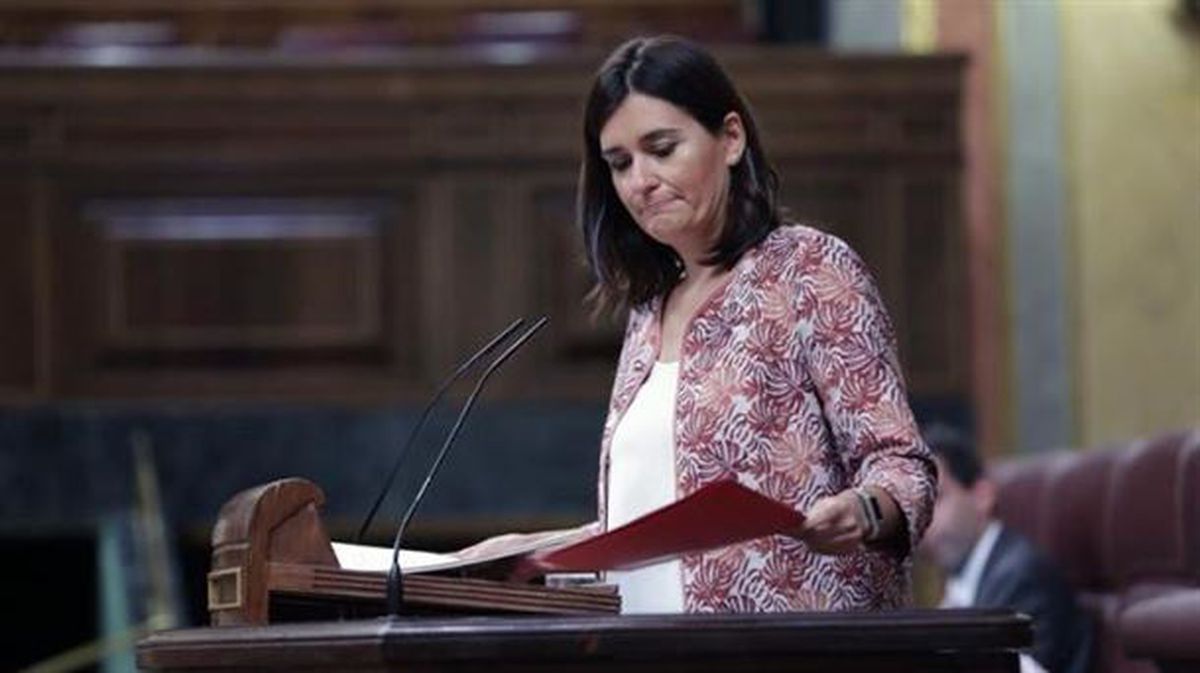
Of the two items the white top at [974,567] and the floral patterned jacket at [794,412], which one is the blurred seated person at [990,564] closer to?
the white top at [974,567]

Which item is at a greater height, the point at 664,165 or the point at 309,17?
the point at 309,17

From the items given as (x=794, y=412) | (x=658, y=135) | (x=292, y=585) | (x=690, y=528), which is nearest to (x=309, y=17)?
(x=658, y=135)

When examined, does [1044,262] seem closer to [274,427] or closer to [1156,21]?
[1156,21]

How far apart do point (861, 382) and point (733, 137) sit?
0.90 ft

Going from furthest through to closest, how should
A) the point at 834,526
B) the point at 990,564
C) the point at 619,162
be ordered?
the point at 990,564 → the point at 619,162 → the point at 834,526

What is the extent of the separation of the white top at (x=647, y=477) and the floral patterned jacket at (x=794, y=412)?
16mm

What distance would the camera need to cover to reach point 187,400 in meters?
6.27

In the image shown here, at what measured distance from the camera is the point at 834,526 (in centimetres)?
198

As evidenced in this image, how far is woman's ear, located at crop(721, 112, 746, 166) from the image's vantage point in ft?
7.51

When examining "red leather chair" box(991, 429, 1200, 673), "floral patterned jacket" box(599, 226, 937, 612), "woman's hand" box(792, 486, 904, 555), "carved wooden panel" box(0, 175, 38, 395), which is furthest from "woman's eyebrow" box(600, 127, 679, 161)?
"carved wooden panel" box(0, 175, 38, 395)

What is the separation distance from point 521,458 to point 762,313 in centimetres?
402

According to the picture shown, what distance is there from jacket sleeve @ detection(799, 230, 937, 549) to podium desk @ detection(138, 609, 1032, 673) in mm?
305

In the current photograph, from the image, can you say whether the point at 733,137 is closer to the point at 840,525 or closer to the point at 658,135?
the point at 658,135

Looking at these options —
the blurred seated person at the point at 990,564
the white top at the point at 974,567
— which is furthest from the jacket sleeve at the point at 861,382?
the white top at the point at 974,567
